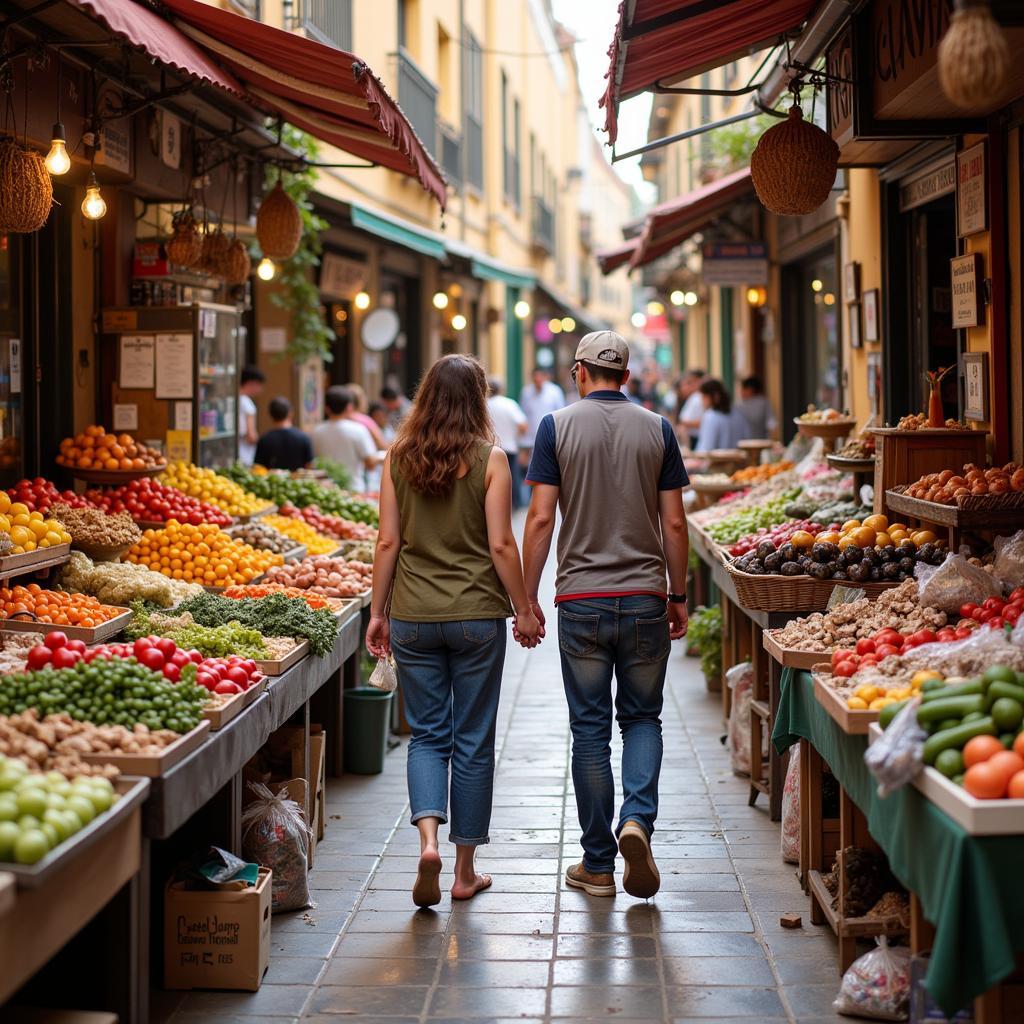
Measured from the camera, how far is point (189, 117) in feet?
30.9

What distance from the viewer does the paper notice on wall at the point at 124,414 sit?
916cm

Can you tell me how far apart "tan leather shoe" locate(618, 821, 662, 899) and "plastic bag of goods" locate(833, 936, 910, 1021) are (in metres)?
1.09

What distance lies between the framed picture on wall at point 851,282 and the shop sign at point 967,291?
2777 mm

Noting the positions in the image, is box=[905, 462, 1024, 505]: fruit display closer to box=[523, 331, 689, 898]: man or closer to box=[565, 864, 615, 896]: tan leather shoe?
box=[523, 331, 689, 898]: man

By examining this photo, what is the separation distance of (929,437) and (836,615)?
5.14 feet

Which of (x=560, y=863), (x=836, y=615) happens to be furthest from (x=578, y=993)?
(x=836, y=615)

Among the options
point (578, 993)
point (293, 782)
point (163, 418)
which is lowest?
point (578, 993)

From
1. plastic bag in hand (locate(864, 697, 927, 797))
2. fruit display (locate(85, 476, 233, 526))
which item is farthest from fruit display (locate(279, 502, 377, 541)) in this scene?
plastic bag in hand (locate(864, 697, 927, 797))

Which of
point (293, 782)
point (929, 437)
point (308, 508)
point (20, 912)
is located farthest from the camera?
point (308, 508)

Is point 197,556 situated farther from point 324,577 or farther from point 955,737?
point 955,737

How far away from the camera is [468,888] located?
570 centimetres

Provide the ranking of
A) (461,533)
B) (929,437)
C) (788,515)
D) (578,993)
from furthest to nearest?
(788,515)
(929,437)
(461,533)
(578,993)

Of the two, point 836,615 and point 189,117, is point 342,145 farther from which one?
point 836,615

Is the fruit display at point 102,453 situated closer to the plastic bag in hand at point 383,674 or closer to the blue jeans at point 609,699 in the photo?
the plastic bag in hand at point 383,674
